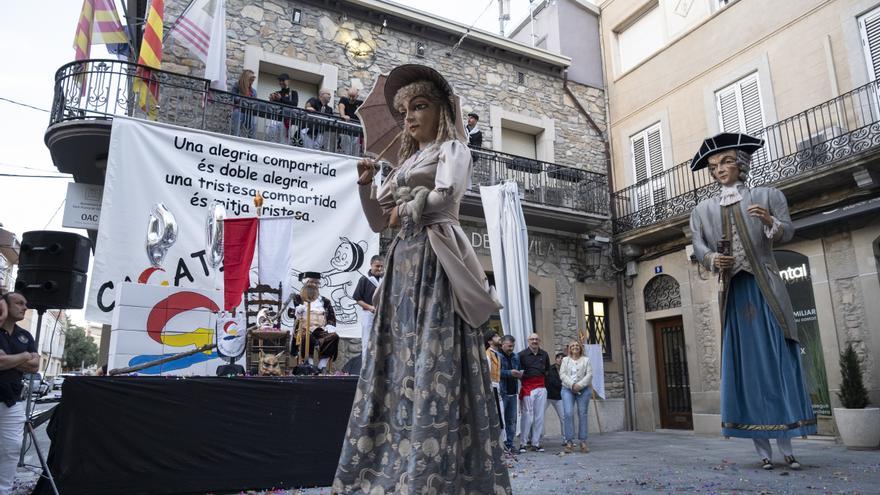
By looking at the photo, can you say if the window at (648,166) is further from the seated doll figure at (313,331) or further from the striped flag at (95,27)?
the striped flag at (95,27)

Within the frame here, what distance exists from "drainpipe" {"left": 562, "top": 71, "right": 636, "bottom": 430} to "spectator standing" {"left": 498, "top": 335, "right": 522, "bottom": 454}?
5738 mm

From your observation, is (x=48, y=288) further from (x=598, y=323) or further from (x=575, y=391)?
(x=598, y=323)

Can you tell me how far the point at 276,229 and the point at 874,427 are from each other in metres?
8.01

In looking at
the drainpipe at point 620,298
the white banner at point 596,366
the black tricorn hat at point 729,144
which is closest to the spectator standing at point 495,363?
the white banner at point 596,366

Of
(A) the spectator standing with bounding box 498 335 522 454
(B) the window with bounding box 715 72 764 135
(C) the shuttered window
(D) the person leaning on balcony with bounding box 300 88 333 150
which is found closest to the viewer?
(A) the spectator standing with bounding box 498 335 522 454

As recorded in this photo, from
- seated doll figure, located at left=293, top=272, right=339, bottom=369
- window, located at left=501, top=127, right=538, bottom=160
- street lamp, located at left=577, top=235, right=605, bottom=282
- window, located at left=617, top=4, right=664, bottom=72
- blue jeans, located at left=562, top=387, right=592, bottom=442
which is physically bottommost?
blue jeans, located at left=562, top=387, right=592, bottom=442

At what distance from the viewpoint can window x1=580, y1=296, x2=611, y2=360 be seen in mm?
13562

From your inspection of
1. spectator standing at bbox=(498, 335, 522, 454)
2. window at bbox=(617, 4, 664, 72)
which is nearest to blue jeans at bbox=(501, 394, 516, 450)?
spectator standing at bbox=(498, 335, 522, 454)

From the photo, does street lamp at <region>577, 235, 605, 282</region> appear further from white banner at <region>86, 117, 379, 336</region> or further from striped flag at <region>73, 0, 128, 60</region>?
striped flag at <region>73, 0, 128, 60</region>

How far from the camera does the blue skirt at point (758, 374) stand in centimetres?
407

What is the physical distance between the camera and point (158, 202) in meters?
8.62

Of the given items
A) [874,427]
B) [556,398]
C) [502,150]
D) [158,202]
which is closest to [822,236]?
[874,427]

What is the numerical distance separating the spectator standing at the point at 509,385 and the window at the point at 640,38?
9108 millimetres

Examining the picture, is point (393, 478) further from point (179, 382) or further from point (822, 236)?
point (822, 236)
